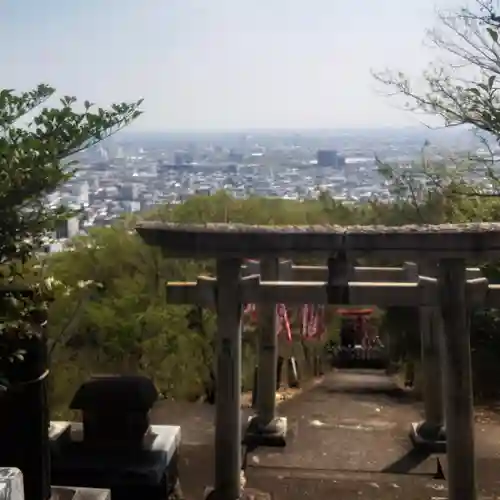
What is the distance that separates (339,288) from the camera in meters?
7.91

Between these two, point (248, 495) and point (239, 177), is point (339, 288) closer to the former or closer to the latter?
point (248, 495)

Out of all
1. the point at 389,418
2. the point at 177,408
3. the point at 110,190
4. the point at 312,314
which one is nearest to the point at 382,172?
the point at 312,314

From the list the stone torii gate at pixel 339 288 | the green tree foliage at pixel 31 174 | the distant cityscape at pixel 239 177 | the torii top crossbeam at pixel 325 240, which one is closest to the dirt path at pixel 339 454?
the stone torii gate at pixel 339 288

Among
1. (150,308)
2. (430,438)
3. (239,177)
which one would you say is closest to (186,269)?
(150,308)

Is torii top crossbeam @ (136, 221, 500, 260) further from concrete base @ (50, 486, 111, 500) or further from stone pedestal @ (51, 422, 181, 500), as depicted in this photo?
concrete base @ (50, 486, 111, 500)

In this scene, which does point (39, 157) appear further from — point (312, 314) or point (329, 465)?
point (312, 314)

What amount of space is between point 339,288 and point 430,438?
3455mm

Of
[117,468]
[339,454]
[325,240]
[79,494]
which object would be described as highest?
[325,240]

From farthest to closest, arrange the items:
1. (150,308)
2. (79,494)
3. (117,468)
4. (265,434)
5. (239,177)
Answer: (239,177) → (150,308) → (265,434) → (117,468) → (79,494)

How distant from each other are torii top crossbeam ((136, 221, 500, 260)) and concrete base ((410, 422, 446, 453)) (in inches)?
142

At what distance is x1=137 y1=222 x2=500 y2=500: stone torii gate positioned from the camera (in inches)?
286

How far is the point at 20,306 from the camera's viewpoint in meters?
4.51

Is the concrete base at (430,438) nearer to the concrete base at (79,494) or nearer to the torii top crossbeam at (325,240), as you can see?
the torii top crossbeam at (325,240)

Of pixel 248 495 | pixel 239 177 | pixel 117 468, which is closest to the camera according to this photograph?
pixel 117 468
